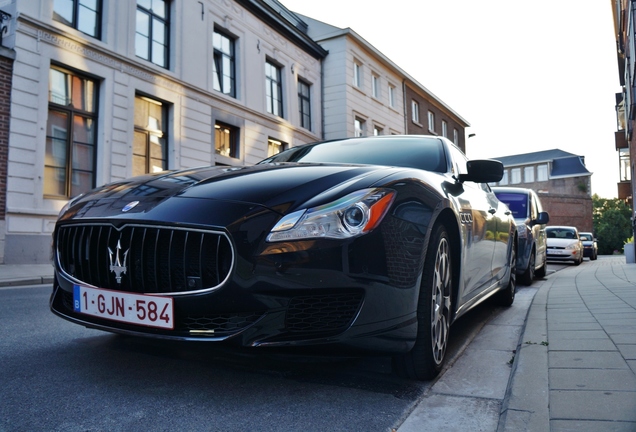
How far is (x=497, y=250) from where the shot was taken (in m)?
4.48

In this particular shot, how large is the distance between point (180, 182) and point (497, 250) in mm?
2803

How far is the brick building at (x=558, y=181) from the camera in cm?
Answer: 6000

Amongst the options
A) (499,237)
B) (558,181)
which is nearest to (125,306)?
(499,237)

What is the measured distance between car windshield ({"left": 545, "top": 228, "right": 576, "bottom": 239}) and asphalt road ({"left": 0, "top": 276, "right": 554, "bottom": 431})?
17591 millimetres

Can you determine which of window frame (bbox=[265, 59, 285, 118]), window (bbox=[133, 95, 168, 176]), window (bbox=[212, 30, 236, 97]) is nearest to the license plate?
window (bbox=[133, 95, 168, 176])

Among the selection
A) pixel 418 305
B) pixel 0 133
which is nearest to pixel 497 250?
pixel 418 305

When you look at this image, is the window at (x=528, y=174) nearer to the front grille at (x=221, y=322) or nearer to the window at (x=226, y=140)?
the window at (x=226, y=140)

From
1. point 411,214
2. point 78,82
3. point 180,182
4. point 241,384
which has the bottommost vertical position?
point 241,384

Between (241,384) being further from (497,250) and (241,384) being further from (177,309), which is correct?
(497,250)

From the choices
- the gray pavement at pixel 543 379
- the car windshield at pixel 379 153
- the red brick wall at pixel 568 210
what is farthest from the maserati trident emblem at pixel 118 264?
the red brick wall at pixel 568 210

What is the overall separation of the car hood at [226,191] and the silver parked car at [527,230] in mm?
5622

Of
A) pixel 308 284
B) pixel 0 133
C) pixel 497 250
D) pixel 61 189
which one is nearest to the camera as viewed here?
pixel 308 284

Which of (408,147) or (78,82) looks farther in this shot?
(78,82)

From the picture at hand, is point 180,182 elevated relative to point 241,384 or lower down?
elevated
